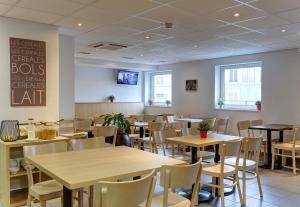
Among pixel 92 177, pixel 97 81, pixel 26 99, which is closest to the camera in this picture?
pixel 92 177

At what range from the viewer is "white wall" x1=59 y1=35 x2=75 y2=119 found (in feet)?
17.8

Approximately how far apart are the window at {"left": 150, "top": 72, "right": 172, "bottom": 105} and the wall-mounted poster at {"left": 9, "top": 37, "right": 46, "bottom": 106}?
605 cm

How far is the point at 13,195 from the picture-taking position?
3.65 m

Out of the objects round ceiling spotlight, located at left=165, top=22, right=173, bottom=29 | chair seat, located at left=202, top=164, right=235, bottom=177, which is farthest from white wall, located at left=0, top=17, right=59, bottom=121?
chair seat, located at left=202, top=164, right=235, bottom=177

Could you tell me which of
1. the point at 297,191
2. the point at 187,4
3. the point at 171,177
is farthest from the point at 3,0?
A: the point at 297,191

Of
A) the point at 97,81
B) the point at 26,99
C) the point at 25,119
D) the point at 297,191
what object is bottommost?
the point at 297,191

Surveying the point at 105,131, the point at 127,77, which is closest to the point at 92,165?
the point at 105,131

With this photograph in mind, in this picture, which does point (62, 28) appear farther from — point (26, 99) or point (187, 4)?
point (187, 4)

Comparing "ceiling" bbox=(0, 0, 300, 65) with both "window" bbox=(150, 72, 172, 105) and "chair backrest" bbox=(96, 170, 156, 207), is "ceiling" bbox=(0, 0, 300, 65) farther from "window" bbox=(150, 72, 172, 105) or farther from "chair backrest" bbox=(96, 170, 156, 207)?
"window" bbox=(150, 72, 172, 105)

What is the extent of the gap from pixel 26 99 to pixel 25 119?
12.8 inches

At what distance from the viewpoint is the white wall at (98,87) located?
934 cm

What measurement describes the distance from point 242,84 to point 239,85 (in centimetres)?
9

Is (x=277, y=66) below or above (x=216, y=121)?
above

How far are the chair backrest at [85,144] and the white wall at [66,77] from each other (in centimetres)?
225
